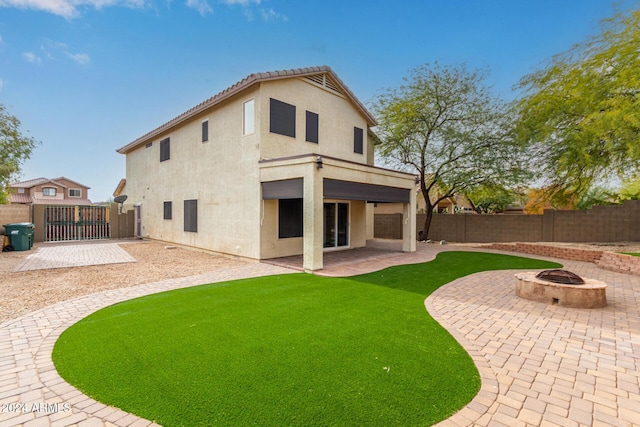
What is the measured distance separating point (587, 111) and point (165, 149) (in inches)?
811

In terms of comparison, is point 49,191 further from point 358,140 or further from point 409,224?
point 409,224

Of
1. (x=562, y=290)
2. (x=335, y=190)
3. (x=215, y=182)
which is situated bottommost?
(x=562, y=290)

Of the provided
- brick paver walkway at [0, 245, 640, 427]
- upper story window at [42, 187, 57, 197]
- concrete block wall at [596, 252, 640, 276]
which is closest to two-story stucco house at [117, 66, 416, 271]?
brick paver walkway at [0, 245, 640, 427]

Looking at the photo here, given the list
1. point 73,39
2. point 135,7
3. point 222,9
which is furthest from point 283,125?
point 73,39

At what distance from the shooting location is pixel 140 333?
4.48 metres

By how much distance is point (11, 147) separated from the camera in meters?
15.7

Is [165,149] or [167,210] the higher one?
[165,149]

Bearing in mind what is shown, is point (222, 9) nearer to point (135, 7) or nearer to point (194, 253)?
point (135, 7)

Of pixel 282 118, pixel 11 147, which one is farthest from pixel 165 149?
pixel 282 118

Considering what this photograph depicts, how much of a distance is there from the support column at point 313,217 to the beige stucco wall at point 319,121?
2800mm

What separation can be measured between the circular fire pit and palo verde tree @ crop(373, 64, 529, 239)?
11440 millimetres

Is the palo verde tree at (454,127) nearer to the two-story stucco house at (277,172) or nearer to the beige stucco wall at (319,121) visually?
the two-story stucco house at (277,172)

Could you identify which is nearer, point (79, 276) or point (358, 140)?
point (79, 276)

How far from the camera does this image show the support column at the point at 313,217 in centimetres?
903
